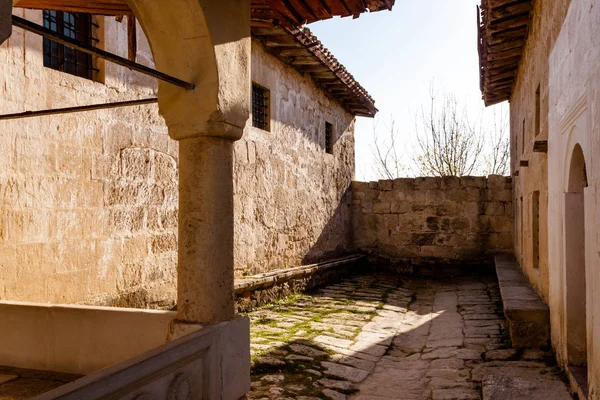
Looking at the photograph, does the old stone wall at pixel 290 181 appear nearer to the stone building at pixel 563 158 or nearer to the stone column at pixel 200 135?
the stone building at pixel 563 158

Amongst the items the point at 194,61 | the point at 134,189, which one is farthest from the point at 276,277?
the point at 194,61

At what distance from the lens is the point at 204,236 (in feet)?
10.1

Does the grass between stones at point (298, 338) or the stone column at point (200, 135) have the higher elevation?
the stone column at point (200, 135)

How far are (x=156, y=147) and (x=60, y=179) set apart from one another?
1.51 metres

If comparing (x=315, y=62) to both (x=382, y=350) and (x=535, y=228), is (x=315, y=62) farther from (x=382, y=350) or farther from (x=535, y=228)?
(x=382, y=350)

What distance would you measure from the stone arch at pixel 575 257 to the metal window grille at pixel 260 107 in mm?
5419

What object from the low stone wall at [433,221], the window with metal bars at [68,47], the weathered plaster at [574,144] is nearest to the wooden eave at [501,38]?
the weathered plaster at [574,144]

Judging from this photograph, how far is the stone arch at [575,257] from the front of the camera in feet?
14.2

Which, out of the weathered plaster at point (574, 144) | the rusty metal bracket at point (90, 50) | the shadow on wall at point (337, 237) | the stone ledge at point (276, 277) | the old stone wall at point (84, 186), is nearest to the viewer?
the rusty metal bracket at point (90, 50)

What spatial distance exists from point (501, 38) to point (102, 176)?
612 cm

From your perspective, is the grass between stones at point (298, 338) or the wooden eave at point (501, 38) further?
the wooden eave at point (501, 38)

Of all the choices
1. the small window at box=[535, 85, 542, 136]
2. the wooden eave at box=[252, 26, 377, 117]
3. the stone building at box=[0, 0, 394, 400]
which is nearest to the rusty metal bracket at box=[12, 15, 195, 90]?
the stone building at box=[0, 0, 394, 400]

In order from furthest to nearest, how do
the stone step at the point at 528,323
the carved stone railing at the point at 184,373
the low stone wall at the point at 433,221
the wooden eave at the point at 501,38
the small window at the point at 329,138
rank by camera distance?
1. the small window at the point at 329,138
2. the low stone wall at the point at 433,221
3. the wooden eave at the point at 501,38
4. the stone step at the point at 528,323
5. the carved stone railing at the point at 184,373

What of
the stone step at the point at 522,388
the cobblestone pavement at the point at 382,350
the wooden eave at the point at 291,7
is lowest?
the cobblestone pavement at the point at 382,350
